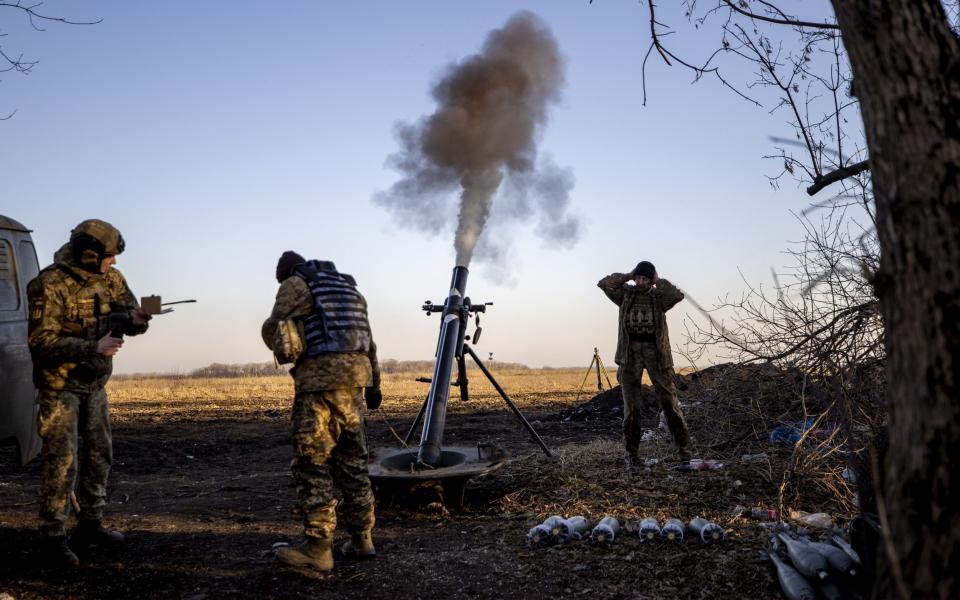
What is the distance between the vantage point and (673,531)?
509 cm

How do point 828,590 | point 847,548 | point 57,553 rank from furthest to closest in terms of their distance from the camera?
point 57,553, point 847,548, point 828,590

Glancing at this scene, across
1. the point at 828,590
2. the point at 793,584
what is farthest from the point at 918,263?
the point at 793,584

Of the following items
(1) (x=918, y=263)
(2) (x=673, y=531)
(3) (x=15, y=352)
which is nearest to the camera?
(1) (x=918, y=263)

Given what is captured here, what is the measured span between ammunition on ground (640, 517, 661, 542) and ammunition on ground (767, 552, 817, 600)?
1053 mm

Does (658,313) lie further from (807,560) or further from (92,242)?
(92,242)

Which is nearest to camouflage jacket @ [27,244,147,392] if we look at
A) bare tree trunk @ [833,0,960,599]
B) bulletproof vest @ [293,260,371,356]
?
bulletproof vest @ [293,260,371,356]

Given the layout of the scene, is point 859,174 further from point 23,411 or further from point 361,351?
point 23,411

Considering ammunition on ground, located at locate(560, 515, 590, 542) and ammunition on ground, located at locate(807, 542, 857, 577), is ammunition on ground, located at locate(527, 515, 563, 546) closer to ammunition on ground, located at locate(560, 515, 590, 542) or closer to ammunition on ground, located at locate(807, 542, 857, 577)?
ammunition on ground, located at locate(560, 515, 590, 542)

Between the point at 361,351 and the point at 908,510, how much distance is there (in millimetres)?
3599

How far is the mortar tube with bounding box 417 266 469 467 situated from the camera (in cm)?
683

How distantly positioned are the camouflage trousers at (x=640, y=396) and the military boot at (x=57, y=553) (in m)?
5.28

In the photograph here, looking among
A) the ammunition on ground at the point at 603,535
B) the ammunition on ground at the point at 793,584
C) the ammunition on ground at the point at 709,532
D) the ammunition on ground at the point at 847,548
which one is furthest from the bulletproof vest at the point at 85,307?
the ammunition on ground at the point at 847,548

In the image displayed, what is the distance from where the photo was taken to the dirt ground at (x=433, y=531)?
4395mm

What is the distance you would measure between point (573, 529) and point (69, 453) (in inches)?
140
